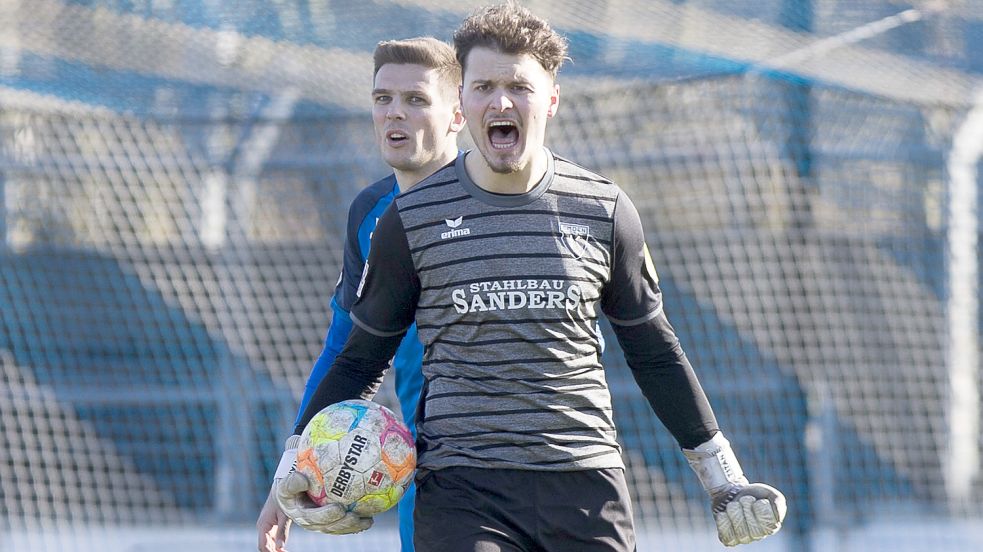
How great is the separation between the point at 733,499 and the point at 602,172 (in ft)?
16.2

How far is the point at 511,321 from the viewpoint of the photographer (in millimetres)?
3033

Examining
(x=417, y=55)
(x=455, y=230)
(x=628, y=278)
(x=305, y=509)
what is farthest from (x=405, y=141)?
(x=305, y=509)

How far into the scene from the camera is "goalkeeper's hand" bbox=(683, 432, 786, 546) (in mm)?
3085

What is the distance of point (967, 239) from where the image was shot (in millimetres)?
7715

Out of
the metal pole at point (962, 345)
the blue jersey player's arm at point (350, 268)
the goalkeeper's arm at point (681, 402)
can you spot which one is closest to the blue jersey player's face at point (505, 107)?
the goalkeeper's arm at point (681, 402)

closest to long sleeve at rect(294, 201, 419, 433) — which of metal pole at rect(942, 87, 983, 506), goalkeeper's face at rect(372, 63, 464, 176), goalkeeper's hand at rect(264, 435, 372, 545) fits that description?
goalkeeper's hand at rect(264, 435, 372, 545)

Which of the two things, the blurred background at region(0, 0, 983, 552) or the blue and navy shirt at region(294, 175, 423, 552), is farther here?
the blurred background at region(0, 0, 983, 552)

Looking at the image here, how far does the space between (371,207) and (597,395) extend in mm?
1128

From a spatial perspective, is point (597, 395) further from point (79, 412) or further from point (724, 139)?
point (79, 412)

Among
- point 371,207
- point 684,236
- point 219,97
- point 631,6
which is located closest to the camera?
point 371,207

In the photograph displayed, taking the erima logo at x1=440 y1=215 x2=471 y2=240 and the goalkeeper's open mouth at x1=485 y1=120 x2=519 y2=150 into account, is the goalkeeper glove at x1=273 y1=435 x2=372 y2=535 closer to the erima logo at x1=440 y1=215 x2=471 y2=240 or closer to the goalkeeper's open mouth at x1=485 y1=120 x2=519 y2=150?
the erima logo at x1=440 y1=215 x2=471 y2=240

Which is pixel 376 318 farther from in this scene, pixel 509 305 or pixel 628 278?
pixel 628 278

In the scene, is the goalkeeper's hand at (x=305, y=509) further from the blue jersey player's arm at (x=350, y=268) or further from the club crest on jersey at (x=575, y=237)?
the club crest on jersey at (x=575, y=237)

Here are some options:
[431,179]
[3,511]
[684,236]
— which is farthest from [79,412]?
[431,179]
